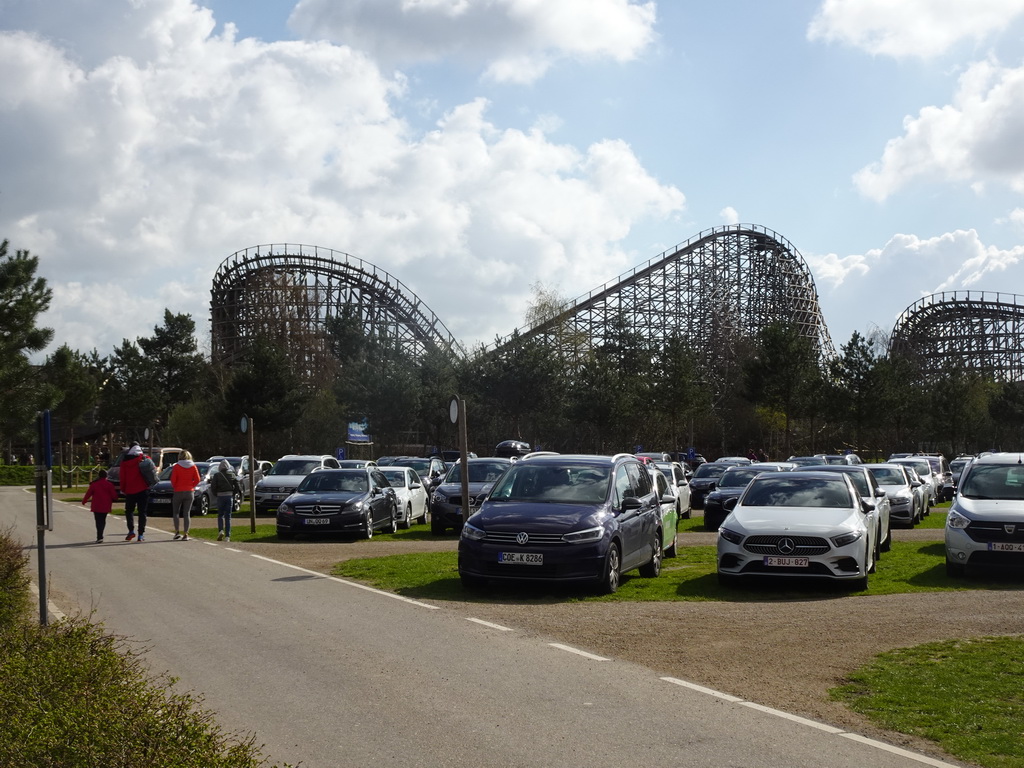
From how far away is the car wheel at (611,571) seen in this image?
41.1 ft

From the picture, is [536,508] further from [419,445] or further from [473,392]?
[419,445]

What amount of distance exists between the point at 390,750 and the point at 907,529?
66.1 ft

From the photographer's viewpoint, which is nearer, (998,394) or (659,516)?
(659,516)

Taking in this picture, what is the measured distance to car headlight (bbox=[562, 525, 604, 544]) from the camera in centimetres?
1242

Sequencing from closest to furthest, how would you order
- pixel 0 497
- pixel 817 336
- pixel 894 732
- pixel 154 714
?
1. pixel 154 714
2. pixel 894 732
3. pixel 0 497
4. pixel 817 336

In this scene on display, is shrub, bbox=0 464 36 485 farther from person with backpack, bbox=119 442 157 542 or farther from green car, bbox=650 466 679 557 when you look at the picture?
green car, bbox=650 466 679 557

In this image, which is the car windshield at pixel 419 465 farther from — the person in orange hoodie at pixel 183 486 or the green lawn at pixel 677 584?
the green lawn at pixel 677 584

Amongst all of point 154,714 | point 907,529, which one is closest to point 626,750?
point 154,714

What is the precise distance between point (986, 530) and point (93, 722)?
1216 cm

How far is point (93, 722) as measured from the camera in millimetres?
4539

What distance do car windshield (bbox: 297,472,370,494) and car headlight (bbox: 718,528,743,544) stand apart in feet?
35.9

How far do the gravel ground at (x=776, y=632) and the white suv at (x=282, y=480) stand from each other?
18277 mm

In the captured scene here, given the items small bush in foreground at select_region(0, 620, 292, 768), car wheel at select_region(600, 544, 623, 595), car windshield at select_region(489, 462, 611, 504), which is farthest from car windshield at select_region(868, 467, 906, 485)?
small bush in foreground at select_region(0, 620, 292, 768)

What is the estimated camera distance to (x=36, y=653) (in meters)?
6.30
